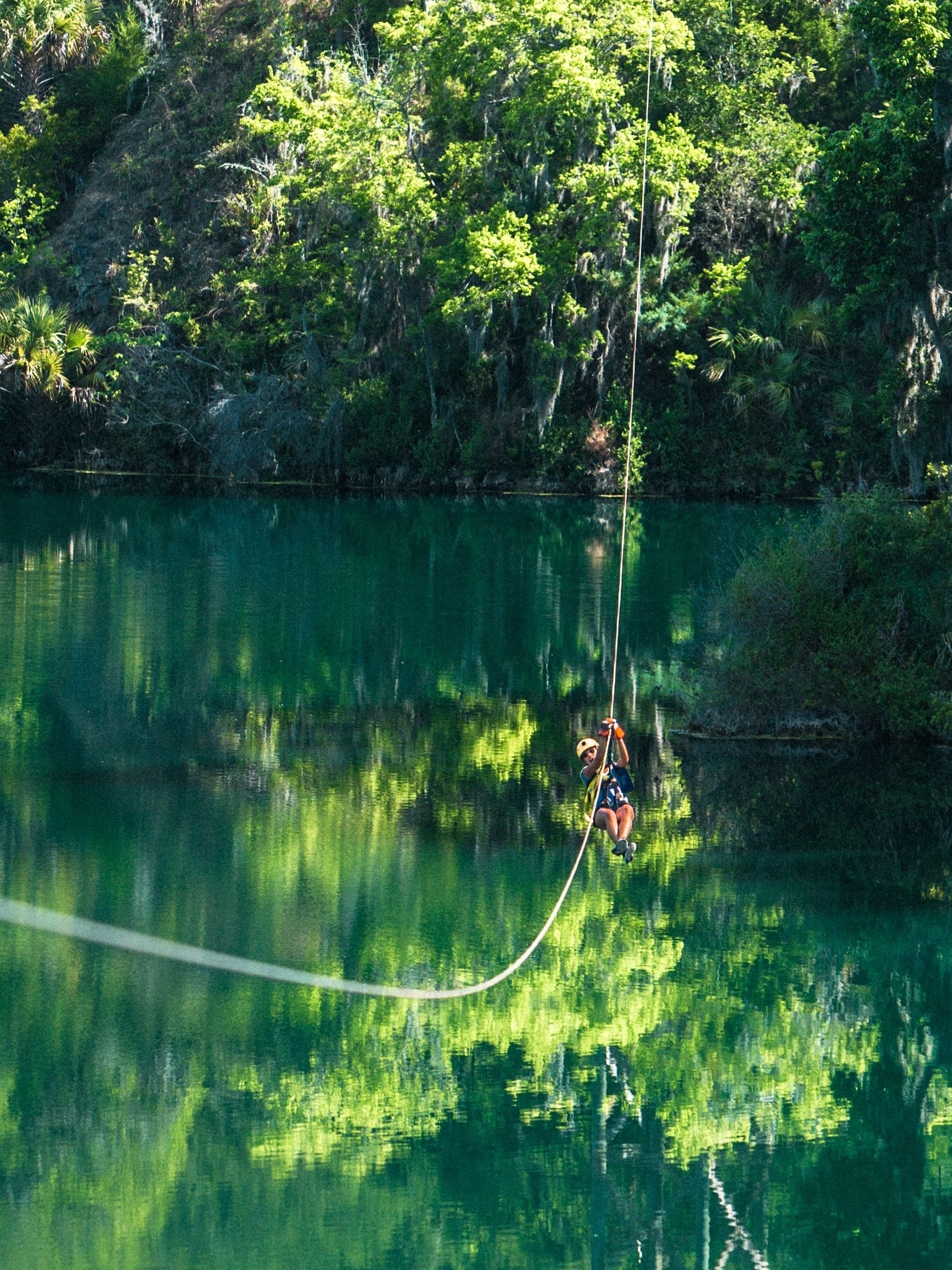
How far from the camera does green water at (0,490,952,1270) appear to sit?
8.74 metres

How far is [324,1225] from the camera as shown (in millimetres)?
8492

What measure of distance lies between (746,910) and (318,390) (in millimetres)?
38669

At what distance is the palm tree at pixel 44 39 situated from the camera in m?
60.5

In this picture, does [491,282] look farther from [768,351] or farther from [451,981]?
[451,981]

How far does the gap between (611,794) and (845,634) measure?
633 centimetres

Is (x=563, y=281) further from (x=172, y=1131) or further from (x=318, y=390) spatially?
(x=172, y=1131)

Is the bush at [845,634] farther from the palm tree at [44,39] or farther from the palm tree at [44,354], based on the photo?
the palm tree at [44,39]

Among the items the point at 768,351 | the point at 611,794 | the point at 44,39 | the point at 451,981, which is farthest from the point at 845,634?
the point at 44,39

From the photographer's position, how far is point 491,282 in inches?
1817

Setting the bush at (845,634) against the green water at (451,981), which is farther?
the bush at (845,634)

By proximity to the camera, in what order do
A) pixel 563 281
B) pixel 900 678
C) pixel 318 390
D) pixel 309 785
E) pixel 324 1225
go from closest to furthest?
pixel 324 1225
pixel 309 785
pixel 900 678
pixel 563 281
pixel 318 390

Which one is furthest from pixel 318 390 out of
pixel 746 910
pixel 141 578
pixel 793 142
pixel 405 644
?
pixel 746 910

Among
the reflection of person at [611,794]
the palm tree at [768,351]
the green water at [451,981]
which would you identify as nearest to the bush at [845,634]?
the green water at [451,981]

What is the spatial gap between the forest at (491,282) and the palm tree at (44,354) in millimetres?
90
